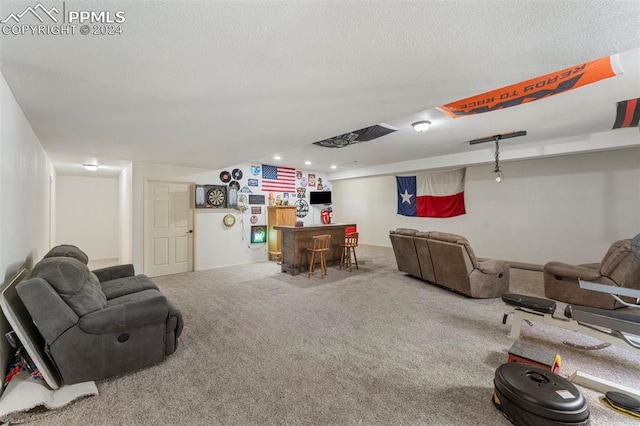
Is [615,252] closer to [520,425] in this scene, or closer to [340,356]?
[520,425]

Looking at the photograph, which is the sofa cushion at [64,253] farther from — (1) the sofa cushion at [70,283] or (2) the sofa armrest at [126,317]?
(2) the sofa armrest at [126,317]

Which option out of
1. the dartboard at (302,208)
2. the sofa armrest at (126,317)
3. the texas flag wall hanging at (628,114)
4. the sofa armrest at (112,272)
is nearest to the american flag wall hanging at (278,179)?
the dartboard at (302,208)

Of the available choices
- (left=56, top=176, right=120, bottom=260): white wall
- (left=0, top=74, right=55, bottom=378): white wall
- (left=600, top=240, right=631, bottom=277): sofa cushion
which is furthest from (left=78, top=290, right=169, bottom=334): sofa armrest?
(left=56, top=176, right=120, bottom=260): white wall

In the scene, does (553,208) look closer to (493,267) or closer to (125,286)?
(493,267)

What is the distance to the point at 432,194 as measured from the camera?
26.0 feet

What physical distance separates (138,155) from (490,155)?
7097 millimetres

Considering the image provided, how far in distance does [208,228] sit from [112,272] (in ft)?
9.03

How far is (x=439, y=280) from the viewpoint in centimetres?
455

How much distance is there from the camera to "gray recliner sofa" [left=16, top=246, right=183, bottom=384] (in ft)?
6.51

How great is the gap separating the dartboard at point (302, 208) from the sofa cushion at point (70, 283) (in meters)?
6.22

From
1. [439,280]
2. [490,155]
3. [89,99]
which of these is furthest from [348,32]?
[490,155]

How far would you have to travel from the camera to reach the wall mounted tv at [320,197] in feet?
28.7

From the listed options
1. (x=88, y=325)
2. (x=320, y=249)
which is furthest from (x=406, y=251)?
(x=88, y=325)

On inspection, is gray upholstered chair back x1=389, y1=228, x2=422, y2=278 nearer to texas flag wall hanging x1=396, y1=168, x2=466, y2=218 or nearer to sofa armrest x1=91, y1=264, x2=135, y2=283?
texas flag wall hanging x1=396, y1=168, x2=466, y2=218
